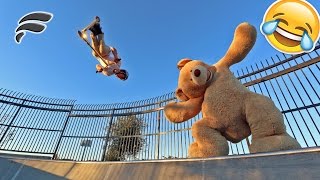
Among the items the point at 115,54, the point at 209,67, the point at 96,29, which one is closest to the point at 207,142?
the point at 209,67

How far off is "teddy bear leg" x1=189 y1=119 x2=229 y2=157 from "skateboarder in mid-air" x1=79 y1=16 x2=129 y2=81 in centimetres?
382

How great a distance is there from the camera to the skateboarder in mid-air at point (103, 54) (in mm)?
5492

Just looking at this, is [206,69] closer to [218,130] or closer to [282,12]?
[218,130]

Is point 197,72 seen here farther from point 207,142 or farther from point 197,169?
point 197,169

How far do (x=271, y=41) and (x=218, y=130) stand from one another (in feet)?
5.31

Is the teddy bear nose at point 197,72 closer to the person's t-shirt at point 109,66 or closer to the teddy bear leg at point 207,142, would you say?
the teddy bear leg at point 207,142

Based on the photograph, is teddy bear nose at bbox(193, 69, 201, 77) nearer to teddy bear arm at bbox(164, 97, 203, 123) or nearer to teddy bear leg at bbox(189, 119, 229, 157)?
teddy bear arm at bbox(164, 97, 203, 123)

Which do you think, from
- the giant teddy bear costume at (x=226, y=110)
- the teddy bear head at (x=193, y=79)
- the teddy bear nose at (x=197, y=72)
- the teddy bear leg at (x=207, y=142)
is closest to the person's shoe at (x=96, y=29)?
the teddy bear head at (x=193, y=79)

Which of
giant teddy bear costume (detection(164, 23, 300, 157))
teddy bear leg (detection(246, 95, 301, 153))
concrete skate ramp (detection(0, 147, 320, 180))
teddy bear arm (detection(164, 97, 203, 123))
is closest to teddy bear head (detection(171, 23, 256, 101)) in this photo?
giant teddy bear costume (detection(164, 23, 300, 157))

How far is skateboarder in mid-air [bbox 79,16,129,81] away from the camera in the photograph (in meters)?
5.49

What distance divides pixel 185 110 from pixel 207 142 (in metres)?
0.72

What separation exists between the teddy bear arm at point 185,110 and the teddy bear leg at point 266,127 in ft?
2.64

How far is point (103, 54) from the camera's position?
229 inches

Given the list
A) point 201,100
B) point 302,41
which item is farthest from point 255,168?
point 302,41
